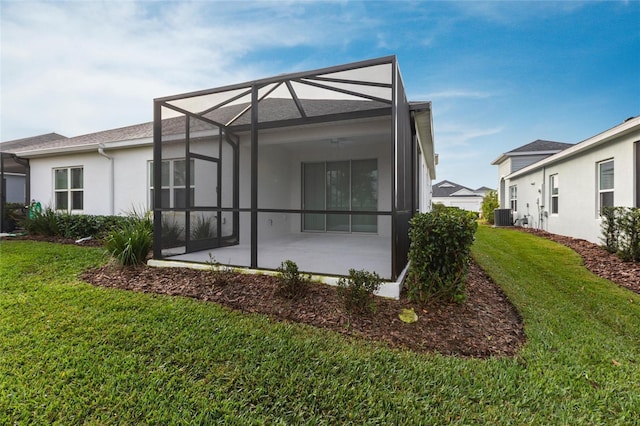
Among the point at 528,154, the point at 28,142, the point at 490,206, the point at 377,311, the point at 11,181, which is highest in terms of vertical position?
the point at 28,142

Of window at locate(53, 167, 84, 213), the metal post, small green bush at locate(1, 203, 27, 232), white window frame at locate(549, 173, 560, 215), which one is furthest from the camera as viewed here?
white window frame at locate(549, 173, 560, 215)

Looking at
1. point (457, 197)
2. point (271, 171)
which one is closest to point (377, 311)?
point (271, 171)

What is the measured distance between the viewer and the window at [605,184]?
820 centimetres

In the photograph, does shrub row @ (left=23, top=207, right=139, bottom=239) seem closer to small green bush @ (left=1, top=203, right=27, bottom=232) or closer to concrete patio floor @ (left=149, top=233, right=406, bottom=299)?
small green bush @ (left=1, top=203, right=27, bottom=232)

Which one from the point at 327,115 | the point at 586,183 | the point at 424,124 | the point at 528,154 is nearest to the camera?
the point at 327,115

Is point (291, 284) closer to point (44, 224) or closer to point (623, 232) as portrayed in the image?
point (623, 232)

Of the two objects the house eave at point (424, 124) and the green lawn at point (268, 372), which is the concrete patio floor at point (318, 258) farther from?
the house eave at point (424, 124)

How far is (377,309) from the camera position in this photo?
11.7 ft

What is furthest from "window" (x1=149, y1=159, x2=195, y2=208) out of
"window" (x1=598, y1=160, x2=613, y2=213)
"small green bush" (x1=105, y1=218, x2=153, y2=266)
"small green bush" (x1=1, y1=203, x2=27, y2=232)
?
"window" (x1=598, y1=160, x2=613, y2=213)

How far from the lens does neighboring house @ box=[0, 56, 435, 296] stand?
473cm

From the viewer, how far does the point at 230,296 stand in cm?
399

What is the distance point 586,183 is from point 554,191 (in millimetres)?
2945

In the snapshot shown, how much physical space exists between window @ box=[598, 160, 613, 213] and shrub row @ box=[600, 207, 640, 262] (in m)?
1.30

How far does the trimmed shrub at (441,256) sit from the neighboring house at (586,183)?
6.57m
